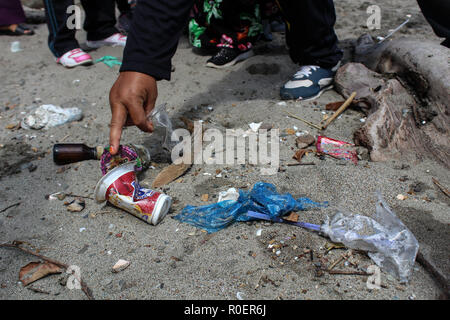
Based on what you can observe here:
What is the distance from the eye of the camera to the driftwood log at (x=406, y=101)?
195 cm

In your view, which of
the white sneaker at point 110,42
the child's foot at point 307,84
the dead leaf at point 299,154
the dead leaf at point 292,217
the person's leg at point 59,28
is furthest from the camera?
the white sneaker at point 110,42

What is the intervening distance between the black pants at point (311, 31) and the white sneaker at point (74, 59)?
1.98 metres

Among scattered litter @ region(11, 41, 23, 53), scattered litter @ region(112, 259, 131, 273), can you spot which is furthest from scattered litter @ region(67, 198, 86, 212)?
scattered litter @ region(11, 41, 23, 53)

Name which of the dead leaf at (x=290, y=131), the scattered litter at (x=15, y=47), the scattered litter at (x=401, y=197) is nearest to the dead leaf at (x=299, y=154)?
the dead leaf at (x=290, y=131)

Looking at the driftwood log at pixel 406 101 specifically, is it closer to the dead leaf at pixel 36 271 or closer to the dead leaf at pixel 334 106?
the dead leaf at pixel 334 106

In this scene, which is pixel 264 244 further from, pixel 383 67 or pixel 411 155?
pixel 383 67

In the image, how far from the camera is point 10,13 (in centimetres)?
422

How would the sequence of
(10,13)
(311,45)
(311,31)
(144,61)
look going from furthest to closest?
(10,13) < (311,45) < (311,31) < (144,61)

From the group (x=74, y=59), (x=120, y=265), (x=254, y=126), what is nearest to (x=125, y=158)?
(x=120, y=265)

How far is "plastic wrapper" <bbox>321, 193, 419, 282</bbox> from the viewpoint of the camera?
1.29 m

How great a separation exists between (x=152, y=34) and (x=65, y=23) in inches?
90.0

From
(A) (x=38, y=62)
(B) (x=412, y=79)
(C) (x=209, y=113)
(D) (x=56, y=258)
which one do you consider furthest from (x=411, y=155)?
(A) (x=38, y=62)

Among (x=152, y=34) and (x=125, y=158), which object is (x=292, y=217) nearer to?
(x=125, y=158)

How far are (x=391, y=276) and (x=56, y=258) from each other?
143 cm
